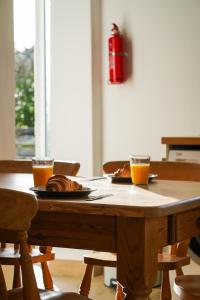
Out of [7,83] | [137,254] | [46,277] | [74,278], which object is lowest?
[74,278]

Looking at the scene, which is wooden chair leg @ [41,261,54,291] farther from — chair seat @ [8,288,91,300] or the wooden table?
the wooden table

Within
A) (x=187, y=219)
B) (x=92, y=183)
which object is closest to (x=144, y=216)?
(x=187, y=219)

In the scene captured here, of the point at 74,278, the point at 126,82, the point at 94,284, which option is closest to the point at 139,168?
the point at 94,284

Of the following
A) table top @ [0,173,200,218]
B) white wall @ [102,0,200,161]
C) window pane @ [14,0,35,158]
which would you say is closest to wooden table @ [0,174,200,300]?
table top @ [0,173,200,218]

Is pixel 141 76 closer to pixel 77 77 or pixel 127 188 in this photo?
pixel 77 77

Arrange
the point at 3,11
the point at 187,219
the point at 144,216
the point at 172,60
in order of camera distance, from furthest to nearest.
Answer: the point at 172,60
the point at 3,11
the point at 187,219
the point at 144,216

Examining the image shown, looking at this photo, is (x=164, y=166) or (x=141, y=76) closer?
(x=164, y=166)

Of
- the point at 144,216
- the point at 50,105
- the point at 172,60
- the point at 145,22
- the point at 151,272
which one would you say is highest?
the point at 145,22

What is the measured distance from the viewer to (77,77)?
185 inches

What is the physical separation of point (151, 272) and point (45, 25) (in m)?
3.85

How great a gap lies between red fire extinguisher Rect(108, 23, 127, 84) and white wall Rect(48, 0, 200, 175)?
98 millimetres

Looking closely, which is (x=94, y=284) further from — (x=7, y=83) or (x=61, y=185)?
(x=61, y=185)

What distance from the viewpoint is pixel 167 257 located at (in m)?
2.69

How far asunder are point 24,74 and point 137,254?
3.79 metres
